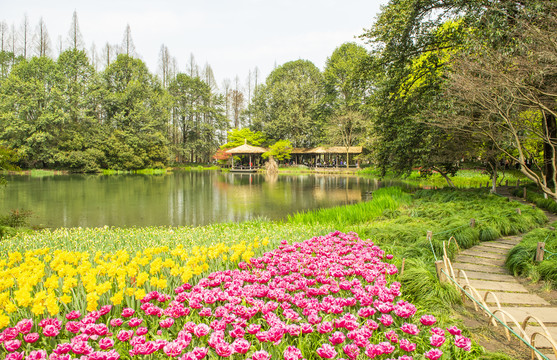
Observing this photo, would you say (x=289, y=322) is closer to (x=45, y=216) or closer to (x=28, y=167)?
(x=45, y=216)

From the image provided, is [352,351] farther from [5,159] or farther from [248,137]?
[248,137]

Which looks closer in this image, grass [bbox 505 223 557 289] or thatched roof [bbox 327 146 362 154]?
grass [bbox 505 223 557 289]

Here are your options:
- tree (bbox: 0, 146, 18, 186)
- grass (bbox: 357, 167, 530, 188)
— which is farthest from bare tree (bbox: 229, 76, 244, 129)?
tree (bbox: 0, 146, 18, 186)

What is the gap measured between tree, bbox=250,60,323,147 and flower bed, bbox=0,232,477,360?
3730cm

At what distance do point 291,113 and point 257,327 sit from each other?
38.3 m

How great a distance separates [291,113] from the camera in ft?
127

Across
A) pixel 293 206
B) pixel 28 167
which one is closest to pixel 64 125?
pixel 28 167

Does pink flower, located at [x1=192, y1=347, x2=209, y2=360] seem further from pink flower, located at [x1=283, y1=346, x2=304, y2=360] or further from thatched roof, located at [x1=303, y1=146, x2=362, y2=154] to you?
thatched roof, located at [x1=303, y1=146, x2=362, y2=154]

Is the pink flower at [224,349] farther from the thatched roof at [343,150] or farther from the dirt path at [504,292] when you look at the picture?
the thatched roof at [343,150]

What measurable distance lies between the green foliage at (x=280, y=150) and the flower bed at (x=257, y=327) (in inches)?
1381

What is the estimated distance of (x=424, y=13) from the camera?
10242mm

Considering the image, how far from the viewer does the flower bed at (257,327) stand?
1548 millimetres

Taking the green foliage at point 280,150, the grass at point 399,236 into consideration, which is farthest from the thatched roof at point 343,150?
the grass at point 399,236

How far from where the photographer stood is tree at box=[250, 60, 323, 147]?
3925 centimetres
